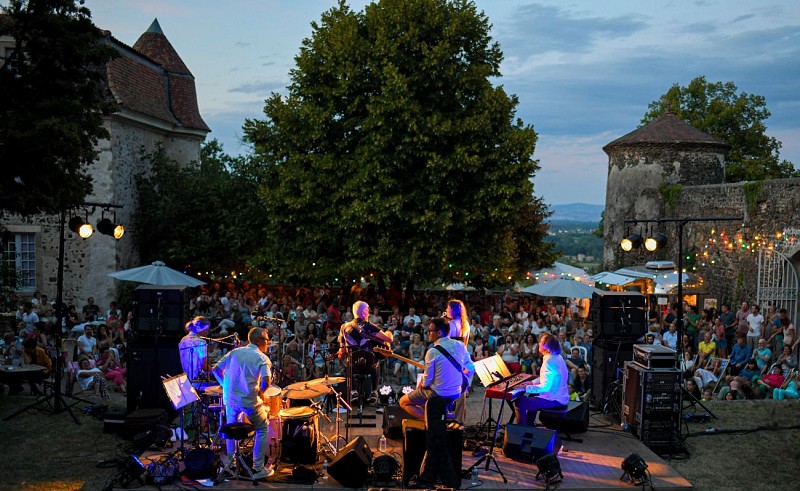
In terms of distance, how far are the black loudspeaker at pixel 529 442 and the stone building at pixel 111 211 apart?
15215 millimetres

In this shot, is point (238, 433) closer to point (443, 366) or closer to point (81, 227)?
point (443, 366)

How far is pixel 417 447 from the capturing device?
27.7ft

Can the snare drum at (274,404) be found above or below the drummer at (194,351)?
below

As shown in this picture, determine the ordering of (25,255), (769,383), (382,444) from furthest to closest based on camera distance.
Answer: (25,255), (769,383), (382,444)

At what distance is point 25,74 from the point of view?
40.2ft

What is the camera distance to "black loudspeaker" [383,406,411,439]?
9.65 metres

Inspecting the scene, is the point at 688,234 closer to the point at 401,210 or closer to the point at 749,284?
the point at 749,284

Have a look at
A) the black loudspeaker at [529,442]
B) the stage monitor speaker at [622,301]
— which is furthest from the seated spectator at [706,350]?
the black loudspeaker at [529,442]

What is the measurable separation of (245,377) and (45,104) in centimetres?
631

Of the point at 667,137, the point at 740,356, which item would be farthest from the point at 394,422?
the point at 667,137

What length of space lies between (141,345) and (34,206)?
3103mm

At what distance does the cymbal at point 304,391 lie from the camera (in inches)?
341

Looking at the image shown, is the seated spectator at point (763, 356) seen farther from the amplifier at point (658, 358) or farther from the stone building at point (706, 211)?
the amplifier at point (658, 358)

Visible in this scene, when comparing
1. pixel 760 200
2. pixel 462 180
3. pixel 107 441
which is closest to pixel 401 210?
pixel 462 180
